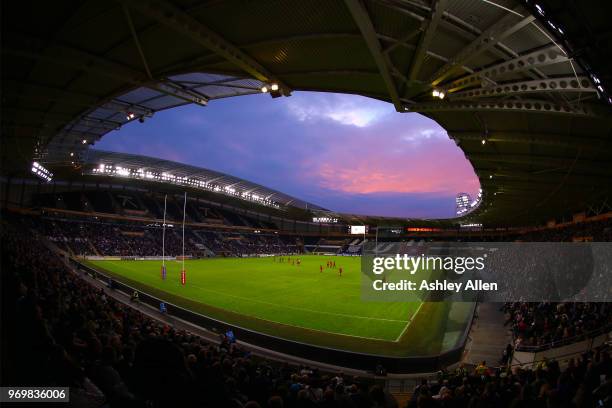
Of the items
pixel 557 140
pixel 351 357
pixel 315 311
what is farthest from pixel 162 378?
pixel 315 311

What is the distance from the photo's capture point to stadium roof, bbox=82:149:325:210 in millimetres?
55219

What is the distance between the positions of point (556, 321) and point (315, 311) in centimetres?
1395

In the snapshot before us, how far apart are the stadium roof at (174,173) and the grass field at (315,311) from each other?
25341mm

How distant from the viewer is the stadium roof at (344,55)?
746 cm

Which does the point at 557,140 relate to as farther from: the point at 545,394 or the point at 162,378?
the point at 162,378

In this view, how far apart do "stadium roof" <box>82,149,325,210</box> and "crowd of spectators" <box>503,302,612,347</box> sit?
47.4 m

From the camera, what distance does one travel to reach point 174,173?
67.2m

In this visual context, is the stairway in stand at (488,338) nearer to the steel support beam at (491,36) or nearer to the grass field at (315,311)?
the grass field at (315,311)

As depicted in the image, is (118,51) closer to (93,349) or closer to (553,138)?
(93,349)

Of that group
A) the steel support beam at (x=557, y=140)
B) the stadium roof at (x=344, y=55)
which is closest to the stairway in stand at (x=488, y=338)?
the steel support beam at (x=557, y=140)

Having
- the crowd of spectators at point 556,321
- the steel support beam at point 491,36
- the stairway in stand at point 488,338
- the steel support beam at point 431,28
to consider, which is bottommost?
the stairway in stand at point 488,338

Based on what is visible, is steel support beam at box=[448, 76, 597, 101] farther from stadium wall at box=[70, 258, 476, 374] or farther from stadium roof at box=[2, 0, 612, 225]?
stadium wall at box=[70, 258, 476, 374]

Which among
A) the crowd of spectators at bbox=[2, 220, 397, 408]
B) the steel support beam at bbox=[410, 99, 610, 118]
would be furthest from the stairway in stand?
the steel support beam at bbox=[410, 99, 610, 118]

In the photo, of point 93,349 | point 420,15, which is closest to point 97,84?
point 93,349
